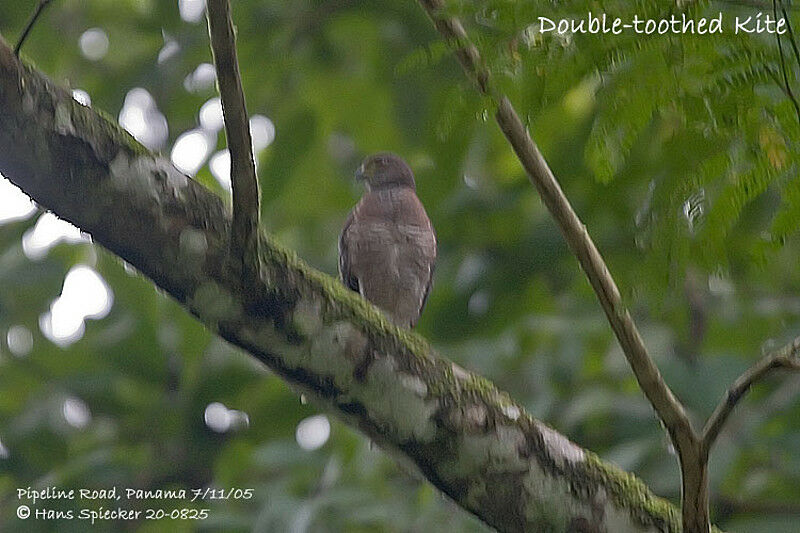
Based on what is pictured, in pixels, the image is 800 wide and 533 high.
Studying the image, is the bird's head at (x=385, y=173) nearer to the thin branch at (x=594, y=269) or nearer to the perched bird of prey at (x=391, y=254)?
the perched bird of prey at (x=391, y=254)

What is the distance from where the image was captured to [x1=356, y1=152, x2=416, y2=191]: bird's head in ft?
17.6

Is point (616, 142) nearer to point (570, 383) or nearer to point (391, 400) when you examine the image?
point (391, 400)

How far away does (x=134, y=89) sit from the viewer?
20.2 feet

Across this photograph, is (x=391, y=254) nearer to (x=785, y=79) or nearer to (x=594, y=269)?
(x=594, y=269)

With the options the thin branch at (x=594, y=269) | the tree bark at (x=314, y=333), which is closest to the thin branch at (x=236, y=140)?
the tree bark at (x=314, y=333)

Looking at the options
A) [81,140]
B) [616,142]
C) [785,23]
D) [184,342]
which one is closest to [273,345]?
[81,140]

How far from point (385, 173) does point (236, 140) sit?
117 inches

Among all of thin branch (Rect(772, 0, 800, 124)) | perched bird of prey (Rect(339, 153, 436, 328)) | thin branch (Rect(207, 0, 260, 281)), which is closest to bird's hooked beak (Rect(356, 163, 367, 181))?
perched bird of prey (Rect(339, 153, 436, 328))

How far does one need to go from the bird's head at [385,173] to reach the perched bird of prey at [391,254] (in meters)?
0.18

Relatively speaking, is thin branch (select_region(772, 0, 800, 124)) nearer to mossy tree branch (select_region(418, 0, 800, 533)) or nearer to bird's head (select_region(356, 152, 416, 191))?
mossy tree branch (select_region(418, 0, 800, 533))

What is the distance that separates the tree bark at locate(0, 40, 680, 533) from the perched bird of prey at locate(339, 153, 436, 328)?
78.0 inches

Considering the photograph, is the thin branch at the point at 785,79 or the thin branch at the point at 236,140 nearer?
the thin branch at the point at 785,79

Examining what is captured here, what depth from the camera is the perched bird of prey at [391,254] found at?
488cm

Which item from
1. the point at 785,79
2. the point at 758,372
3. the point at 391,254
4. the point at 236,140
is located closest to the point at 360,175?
the point at 391,254
